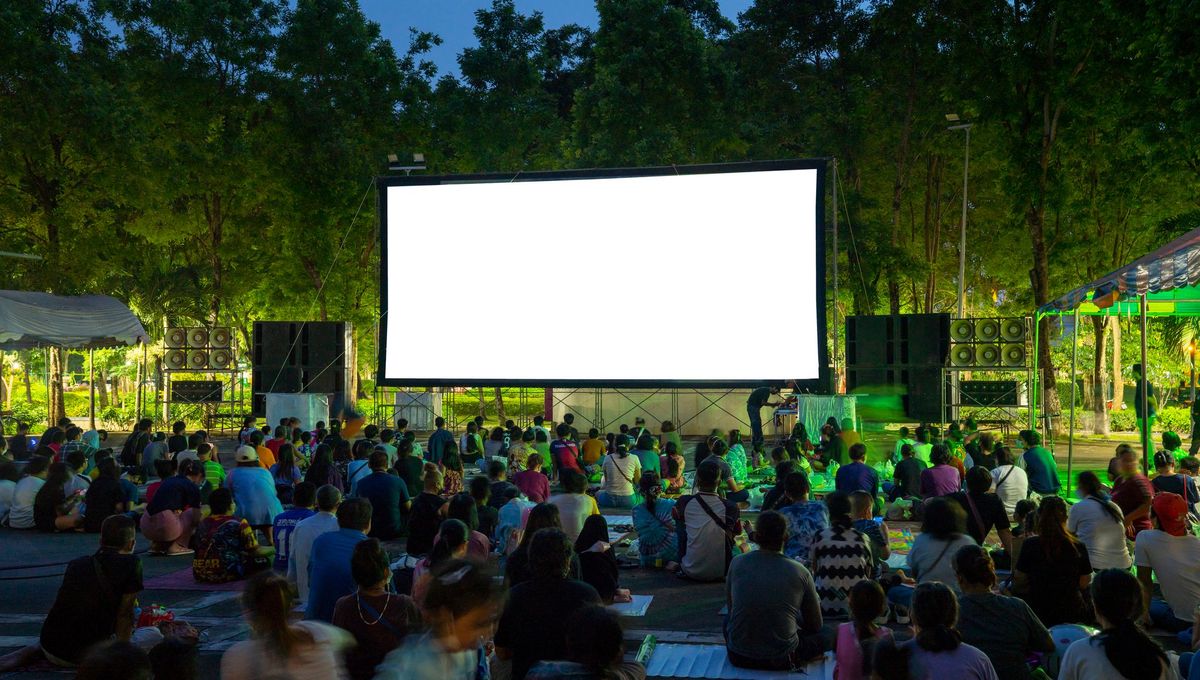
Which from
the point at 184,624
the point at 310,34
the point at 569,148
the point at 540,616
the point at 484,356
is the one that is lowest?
the point at 184,624

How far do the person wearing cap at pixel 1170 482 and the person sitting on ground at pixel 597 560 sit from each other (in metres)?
4.50

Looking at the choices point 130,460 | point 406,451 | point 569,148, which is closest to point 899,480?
point 406,451

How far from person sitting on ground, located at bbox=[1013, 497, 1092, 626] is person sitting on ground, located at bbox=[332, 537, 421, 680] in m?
3.52

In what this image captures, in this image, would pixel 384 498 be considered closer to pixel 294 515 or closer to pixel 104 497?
pixel 294 515

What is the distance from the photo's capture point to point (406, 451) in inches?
433

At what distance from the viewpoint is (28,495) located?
36.4 feet

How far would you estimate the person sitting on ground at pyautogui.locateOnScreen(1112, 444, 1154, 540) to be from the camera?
24.7 ft

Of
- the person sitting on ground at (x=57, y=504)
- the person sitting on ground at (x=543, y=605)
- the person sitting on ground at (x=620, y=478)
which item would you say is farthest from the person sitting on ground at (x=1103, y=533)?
the person sitting on ground at (x=57, y=504)

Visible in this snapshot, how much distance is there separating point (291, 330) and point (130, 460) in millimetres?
9052

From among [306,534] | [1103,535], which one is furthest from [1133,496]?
[306,534]

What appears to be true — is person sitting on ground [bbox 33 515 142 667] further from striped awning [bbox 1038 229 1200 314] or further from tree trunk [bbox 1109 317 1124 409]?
tree trunk [bbox 1109 317 1124 409]

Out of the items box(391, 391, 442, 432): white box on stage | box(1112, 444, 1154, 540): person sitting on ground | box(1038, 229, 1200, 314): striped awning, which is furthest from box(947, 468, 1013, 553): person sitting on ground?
box(391, 391, 442, 432): white box on stage

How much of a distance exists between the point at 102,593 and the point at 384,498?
403 cm

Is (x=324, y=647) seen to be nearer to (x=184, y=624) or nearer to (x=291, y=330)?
(x=184, y=624)
